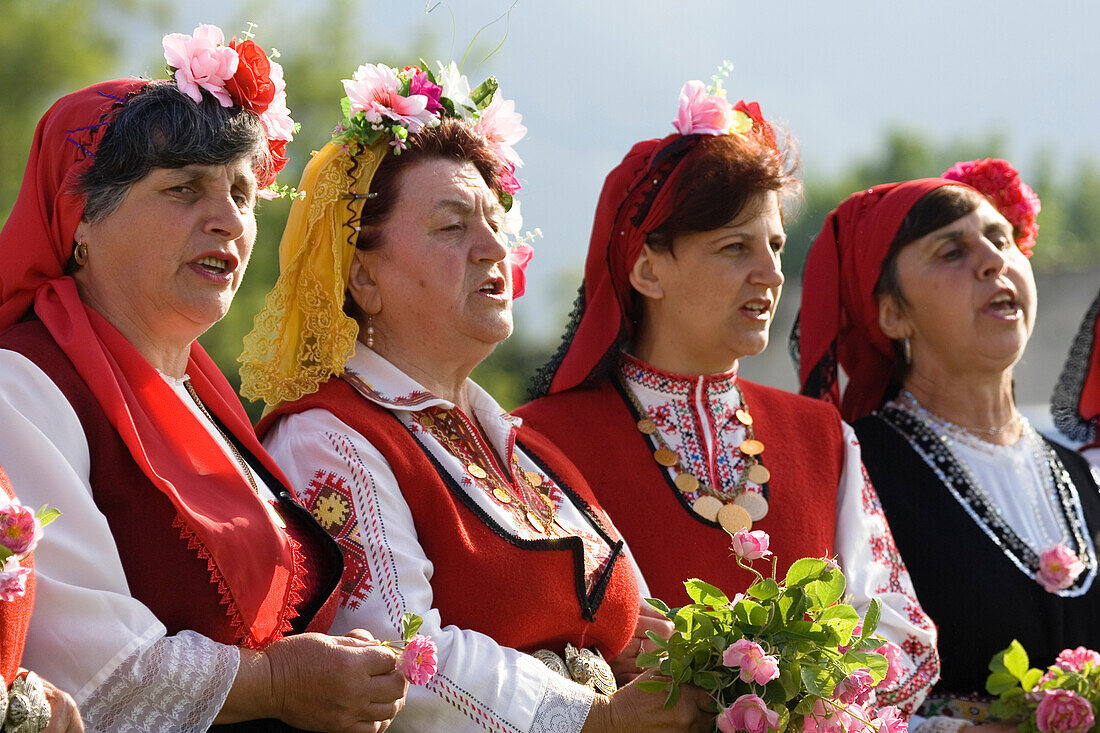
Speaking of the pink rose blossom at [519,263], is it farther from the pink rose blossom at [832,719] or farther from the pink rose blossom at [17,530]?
the pink rose blossom at [17,530]

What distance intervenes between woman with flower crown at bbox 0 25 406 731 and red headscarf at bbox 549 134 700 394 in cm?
124

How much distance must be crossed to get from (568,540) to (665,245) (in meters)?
1.20

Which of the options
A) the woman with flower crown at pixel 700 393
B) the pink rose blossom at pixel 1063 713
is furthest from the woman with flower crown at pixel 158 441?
the pink rose blossom at pixel 1063 713

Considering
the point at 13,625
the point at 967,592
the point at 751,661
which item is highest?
the point at 13,625

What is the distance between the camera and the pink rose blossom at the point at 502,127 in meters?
3.62

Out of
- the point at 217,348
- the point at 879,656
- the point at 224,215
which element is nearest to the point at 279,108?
the point at 224,215

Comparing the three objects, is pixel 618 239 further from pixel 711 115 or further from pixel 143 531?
pixel 143 531

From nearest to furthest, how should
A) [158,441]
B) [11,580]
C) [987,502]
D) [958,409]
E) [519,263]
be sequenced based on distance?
1. [11,580]
2. [158,441]
3. [519,263]
4. [987,502]
5. [958,409]

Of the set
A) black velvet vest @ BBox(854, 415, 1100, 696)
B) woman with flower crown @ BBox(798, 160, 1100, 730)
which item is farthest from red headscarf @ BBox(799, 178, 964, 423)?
black velvet vest @ BBox(854, 415, 1100, 696)

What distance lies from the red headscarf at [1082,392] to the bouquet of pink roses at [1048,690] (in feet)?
4.10

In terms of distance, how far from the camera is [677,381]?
3982 millimetres

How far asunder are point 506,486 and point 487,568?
1.05 ft

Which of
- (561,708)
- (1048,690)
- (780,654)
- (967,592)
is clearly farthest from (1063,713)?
(561,708)

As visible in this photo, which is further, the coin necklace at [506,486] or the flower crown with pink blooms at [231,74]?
the coin necklace at [506,486]
